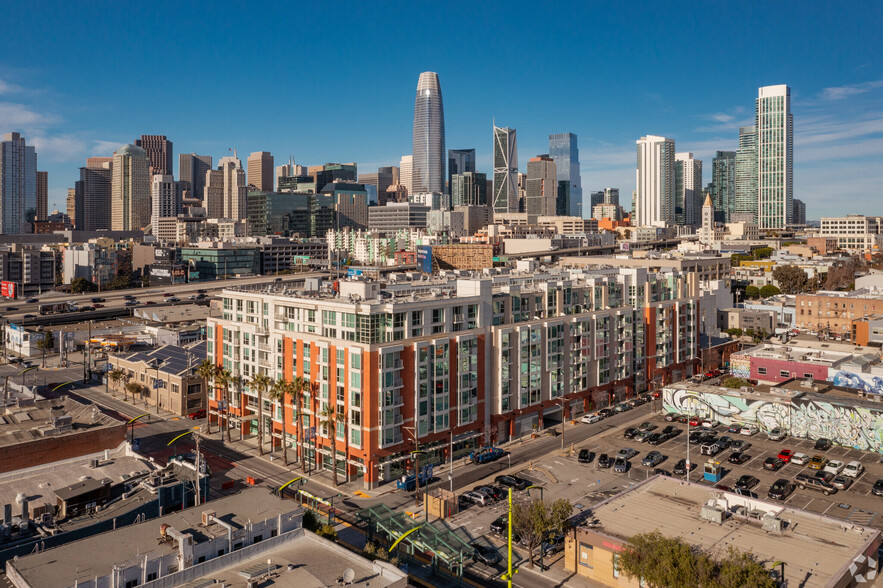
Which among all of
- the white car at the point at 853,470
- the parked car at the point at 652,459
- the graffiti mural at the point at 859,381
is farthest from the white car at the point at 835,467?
the graffiti mural at the point at 859,381

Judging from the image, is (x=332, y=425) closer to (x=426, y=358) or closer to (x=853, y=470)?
(x=426, y=358)

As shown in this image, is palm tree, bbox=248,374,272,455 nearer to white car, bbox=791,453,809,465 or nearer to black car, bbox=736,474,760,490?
black car, bbox=736,474,760,490

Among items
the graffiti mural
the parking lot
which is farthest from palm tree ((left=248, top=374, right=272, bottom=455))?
the graffiti mural

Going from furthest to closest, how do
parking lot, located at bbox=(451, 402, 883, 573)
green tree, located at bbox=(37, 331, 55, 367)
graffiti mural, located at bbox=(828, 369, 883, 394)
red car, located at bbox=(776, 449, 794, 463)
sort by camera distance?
green tree, located at bbox=(37, 331, 55, 367)
graffiti mural, located at bbox=(828, 369, 883, 394)
red car, located at bbox=(776, 449, 794, 463)
parking lot, located at bbox=(451, 402, 883, 573)

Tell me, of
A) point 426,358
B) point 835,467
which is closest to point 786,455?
point 835,467

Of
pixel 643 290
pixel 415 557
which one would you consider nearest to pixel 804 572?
pixel 415 557
